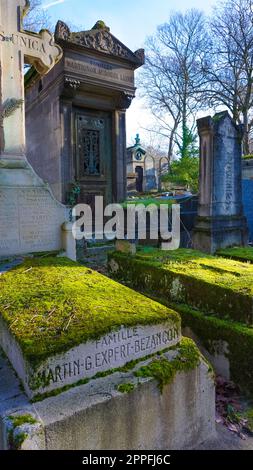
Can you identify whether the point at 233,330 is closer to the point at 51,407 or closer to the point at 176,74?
the point at 51,407

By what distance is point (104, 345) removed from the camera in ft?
6.40

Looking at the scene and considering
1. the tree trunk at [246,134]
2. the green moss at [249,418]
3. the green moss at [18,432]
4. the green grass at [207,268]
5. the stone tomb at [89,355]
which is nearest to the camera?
the green moss at [18,432]

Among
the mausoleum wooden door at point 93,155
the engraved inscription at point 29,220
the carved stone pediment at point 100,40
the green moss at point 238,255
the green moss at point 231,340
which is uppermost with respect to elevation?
the carved stone pediment at point 100,40

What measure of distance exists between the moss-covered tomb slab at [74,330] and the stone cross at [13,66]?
2407 millimetres

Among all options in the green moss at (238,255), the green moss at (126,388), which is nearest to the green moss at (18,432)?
the green moss at (126,388)

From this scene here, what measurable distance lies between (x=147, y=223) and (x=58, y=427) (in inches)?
250

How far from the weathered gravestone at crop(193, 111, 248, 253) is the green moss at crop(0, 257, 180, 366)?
478 centimetres

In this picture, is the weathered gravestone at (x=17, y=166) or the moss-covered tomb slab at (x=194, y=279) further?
the weathered gravestone at (x=17, y=166)

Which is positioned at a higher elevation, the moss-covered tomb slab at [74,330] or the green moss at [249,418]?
the moss-covered tomb slab at [74,330]

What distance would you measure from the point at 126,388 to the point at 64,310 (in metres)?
0.65

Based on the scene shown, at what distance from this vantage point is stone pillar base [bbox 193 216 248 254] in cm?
730

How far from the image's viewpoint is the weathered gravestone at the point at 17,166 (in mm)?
4289

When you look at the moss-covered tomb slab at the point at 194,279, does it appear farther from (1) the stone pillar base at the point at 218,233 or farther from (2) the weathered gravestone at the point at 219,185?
(2) the weathered gravestone at the point at 219,185
